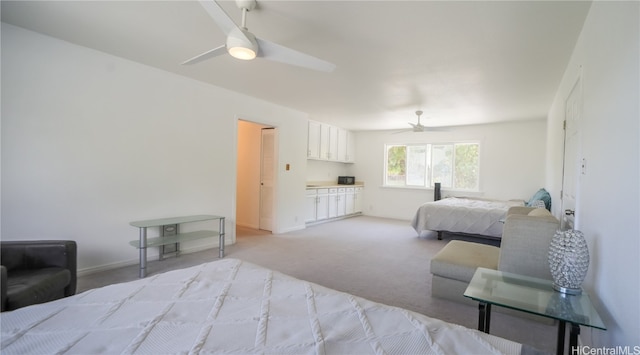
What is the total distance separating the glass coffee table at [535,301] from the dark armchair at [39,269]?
2763 mm

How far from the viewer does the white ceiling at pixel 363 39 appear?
85.7 inches

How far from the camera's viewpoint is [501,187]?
637 cm

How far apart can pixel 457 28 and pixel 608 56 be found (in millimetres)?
1104

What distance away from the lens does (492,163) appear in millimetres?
6477

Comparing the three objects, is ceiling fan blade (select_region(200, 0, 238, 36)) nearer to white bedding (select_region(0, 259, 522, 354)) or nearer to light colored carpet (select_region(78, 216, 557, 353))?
white bedding (select_region(0, 259, 522, 354))

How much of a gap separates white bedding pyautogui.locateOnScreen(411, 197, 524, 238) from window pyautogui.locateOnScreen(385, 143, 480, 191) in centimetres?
161

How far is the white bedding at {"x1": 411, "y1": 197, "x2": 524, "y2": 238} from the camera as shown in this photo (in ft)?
15.5

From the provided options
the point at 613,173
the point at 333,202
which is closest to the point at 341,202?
the point at 333,202

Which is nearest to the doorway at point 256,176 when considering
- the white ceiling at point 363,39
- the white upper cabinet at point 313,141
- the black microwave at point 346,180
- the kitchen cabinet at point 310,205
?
the kitchen cabinet at point 310,205

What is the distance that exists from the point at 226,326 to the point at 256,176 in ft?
16.4

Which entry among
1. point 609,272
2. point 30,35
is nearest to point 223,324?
point 609,272

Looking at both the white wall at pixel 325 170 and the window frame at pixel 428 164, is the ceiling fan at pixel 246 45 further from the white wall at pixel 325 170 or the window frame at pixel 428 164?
the window frame at pixel 428 164

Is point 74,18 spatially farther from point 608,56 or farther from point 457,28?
point 608,56

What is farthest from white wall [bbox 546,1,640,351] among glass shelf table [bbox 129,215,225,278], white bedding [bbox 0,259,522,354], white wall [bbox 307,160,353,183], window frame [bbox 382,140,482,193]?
white wall [bbox 307,160,353,183]
